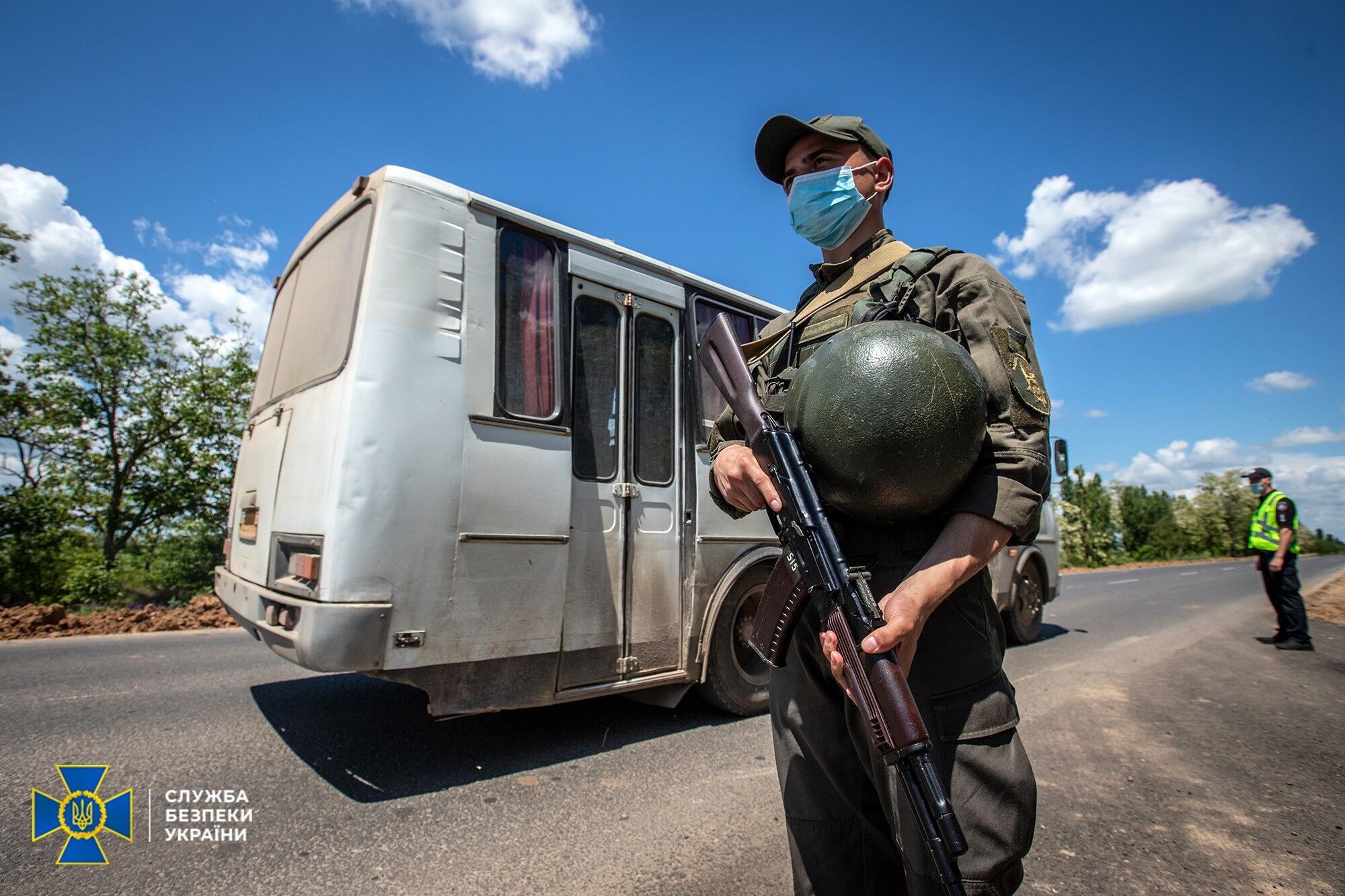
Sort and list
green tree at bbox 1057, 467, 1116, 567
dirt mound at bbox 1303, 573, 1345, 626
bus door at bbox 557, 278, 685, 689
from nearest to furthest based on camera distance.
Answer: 1. bus door at bbox 557, 278, 685, 689
2. dirt mound at bbox 1303, 573, 1345, 626
3. green tree at bbox 1057, 467, 1116, 567

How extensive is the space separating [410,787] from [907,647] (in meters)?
2.75

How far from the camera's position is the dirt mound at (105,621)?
6902 mm

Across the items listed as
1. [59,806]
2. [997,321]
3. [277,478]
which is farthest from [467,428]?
[997,321]

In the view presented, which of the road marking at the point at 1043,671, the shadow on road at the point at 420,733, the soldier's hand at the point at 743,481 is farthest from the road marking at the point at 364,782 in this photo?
the road marking at the point at 1043,671

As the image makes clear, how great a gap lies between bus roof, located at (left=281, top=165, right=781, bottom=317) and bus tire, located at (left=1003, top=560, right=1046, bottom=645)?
13.6 feet

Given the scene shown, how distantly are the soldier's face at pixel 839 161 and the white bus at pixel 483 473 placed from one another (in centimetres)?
198

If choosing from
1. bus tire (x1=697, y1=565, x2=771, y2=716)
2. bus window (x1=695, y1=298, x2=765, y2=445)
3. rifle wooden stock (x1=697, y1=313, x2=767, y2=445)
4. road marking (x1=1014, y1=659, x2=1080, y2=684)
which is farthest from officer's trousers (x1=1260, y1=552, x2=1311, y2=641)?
rifle wooden stock (x1=697, y1=313, x2=767, y2=445)

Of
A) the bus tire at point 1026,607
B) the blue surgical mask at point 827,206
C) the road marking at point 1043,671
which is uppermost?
the blue surgical mask at point 827,206

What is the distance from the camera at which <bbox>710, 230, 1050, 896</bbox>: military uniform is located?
3.88ft

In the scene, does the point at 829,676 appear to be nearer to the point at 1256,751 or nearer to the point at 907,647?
the point at 907,647

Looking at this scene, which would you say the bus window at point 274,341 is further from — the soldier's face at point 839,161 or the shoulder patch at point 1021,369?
the shoulder patch at point 1021,369

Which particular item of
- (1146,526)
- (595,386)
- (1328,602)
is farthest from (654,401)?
(1146,526)

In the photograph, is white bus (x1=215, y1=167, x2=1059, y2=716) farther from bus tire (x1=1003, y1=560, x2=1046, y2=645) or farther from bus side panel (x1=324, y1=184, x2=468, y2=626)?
bus tire (x1=1003, y1=560, x2=1046, y2=645)

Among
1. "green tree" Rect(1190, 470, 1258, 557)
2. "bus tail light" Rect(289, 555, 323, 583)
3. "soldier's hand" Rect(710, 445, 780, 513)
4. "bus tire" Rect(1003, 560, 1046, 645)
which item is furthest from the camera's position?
"green tree" Rect(1190, 470, 1258, 557)
